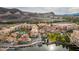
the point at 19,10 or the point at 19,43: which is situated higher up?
the point at 19,10

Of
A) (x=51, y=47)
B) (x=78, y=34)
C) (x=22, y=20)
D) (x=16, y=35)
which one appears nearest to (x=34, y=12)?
(x=22, y=20)

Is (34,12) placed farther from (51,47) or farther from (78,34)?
(78,34)

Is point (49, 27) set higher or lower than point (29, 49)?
higher
